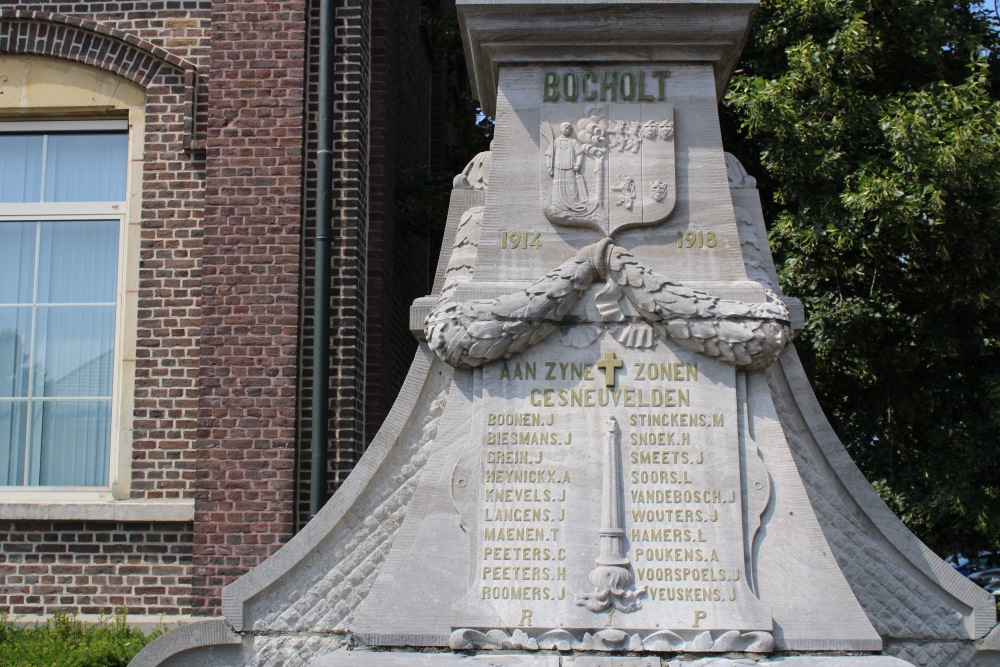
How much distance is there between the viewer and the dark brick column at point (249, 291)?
9.20m

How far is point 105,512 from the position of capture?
928 cm

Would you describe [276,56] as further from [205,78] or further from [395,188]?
[395,188]

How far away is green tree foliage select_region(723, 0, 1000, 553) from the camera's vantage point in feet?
27.1

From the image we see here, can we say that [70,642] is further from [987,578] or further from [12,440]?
[987,578]

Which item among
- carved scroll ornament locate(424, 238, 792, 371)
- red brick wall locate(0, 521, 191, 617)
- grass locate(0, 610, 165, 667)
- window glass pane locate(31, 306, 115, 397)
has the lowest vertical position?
grass locate(0, 610, 165, 667)

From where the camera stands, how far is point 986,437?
342 inches

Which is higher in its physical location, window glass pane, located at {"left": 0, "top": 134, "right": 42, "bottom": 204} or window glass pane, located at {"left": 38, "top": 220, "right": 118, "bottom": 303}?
window glass pane, located at {"left": 0, "top": 134, "right": 42, "bottom": 204}

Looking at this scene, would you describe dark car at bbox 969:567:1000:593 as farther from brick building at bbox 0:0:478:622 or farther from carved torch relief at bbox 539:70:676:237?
carved torch relief at bbox 539:70:676:237

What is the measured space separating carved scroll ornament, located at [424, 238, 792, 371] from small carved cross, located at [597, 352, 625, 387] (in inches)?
6.9

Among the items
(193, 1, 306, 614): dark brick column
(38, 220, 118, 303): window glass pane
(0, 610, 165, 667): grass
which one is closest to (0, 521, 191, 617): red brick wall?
(0, 610, 165, 667): grass

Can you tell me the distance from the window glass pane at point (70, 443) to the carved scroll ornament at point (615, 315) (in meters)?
5.44

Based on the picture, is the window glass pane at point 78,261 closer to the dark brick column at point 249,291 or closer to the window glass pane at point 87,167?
the window glass pane at point 87,167

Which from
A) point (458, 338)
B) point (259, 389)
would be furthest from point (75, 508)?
point (458, 338)

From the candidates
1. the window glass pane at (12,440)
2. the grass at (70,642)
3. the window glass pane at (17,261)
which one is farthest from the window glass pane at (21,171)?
the grass at (70,642)
